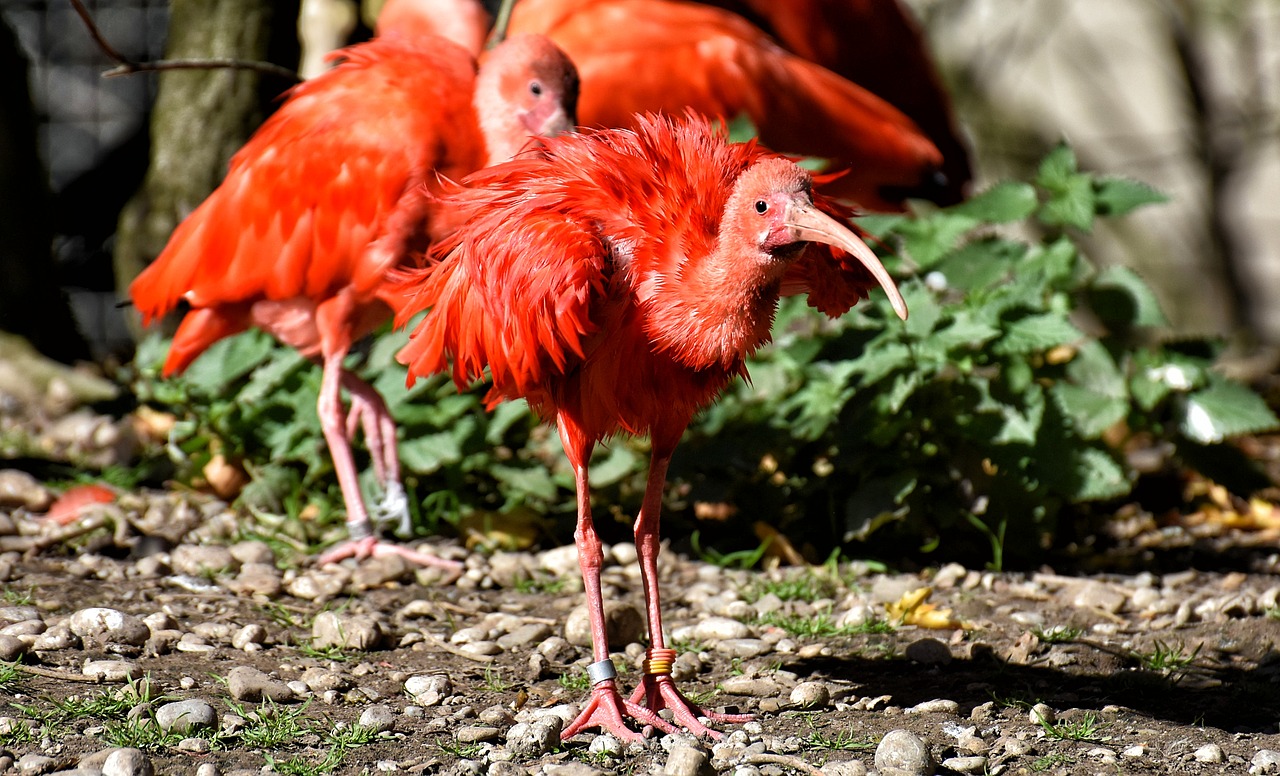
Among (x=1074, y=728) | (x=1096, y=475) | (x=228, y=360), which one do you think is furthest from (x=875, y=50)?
(x=1074, y=728)

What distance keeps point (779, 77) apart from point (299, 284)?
6.48 feet

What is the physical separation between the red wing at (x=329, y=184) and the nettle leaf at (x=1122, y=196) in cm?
191

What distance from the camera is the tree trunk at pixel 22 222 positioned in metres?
5.95

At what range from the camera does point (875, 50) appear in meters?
6.20

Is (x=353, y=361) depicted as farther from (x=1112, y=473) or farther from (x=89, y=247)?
(x=89, y=247)

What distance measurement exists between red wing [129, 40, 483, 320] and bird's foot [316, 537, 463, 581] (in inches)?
29.3

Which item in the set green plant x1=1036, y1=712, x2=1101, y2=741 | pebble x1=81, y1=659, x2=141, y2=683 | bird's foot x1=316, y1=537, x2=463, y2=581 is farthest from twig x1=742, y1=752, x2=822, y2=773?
bird's foot x1=316, y1=537, x2=463, y2=581

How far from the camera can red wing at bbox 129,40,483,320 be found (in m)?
3.99

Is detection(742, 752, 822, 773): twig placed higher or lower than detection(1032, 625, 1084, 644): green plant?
lower

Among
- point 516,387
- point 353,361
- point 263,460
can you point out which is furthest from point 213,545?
point 516,387

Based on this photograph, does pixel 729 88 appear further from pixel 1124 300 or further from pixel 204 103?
pixel 204 103

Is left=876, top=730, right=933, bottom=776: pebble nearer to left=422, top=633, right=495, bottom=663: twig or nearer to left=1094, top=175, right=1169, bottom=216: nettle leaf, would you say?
left=422, top=633, right=495, bottom=663: twig

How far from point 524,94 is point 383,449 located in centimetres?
120

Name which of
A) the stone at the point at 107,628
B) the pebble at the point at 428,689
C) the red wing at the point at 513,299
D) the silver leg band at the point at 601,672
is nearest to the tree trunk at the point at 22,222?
the stone at the point at 107,628
